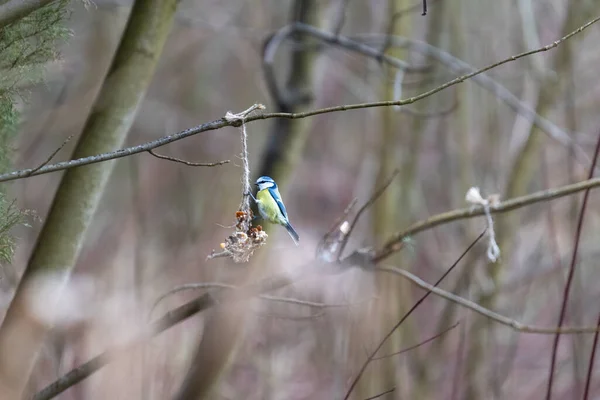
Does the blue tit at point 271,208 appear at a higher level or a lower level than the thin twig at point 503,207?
lower

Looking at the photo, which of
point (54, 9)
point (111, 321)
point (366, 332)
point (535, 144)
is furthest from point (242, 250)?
point (535, 144)

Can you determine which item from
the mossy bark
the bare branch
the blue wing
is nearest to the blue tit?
the blue wing

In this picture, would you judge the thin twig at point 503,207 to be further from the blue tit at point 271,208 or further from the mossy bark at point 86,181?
the mossy bark at point 86,181

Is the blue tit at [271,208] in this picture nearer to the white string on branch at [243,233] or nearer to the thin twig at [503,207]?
the white string on branch at [243,233]

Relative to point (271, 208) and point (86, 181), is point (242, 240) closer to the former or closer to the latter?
point (271, 208)

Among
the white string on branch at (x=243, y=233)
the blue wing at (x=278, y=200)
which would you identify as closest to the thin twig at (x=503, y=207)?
the blue wing at (x=278, y=200)

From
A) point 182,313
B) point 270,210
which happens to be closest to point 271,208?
point 270,210

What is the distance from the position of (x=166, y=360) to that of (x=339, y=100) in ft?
14.6

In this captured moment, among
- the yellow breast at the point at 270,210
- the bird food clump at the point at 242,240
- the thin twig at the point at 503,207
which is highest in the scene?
the thin twig at the point at 503,207

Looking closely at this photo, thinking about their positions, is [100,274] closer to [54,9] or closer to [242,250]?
[54,9]

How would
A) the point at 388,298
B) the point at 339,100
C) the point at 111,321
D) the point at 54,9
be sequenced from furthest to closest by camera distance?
the point at 339,100, the point at 388,298, the point at 111,321, the point at 54,9

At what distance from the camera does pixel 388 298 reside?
2271mm

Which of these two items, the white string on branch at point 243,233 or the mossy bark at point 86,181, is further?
the mossy bark at point 86,181

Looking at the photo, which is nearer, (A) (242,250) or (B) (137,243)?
(A) (242,250)
